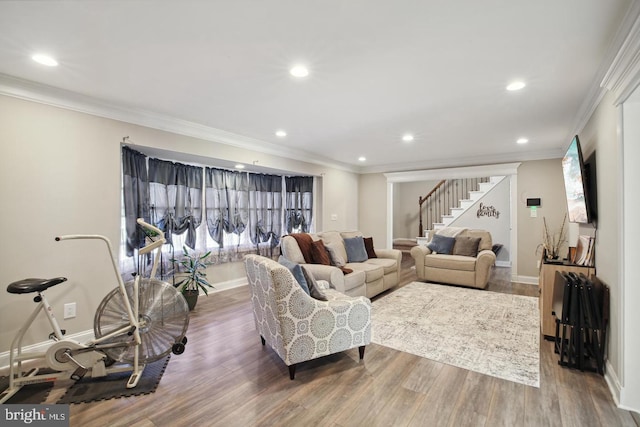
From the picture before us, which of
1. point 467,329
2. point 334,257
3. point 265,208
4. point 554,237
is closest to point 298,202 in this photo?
point 265,208

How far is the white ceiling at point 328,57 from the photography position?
163 cm

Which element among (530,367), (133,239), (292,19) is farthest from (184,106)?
(530,367)

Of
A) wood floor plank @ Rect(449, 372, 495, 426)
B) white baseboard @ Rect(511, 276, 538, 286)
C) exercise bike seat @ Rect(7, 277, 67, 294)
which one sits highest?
exercise bike seat @ Rect(7, 277, 67, 294)

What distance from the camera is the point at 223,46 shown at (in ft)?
6.49

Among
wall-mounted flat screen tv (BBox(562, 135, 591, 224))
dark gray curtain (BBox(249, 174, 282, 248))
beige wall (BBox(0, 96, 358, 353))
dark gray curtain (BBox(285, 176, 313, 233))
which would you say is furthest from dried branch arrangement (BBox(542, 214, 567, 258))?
beige wall (BBox(0, 96, 358, 353))

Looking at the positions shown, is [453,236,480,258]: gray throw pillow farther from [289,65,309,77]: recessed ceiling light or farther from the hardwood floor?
[289,65,309,77]: recessed ceiling light

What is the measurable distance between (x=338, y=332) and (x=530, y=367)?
1.61m

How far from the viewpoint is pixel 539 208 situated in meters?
5.15

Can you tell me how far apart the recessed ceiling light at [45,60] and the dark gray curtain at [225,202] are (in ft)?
8.26

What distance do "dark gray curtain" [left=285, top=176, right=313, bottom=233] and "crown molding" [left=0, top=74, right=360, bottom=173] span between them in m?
1.07

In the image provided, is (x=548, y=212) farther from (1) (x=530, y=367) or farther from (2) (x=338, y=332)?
(2) (x=338, y=332)

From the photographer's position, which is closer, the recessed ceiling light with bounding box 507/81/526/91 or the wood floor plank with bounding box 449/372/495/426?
the wood floor plank with bounding box 449/372/495/426

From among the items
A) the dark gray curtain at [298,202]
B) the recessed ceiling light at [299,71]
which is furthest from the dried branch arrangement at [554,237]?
the recessed ceiling light at [299,71]

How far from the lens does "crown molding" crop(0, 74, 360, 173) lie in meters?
2.49
